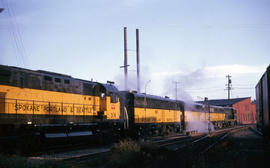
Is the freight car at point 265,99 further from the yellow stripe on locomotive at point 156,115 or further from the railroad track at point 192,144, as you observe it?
the yellow stripe on locomotive at point 156,115

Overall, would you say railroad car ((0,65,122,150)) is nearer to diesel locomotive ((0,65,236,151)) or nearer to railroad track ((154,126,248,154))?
diesel locomotive ((0,65,236,151))

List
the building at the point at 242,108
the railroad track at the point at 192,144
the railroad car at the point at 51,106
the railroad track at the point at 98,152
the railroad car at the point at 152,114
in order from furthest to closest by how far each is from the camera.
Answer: the building at the point at 242,108
the railroad car at the point at 152,114
the railroad track at the point at 192,144
the railroad car at the point at 51,106
the railroad track at the point at 98,152

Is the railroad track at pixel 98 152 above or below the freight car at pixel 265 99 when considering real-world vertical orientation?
below

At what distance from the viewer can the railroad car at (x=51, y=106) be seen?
1499 centimetres

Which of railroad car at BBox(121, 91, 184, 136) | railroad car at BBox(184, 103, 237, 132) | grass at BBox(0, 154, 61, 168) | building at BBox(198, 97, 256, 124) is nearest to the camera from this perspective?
grass at BBox(0, 154, 61, 168)

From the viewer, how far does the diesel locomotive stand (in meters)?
15.0

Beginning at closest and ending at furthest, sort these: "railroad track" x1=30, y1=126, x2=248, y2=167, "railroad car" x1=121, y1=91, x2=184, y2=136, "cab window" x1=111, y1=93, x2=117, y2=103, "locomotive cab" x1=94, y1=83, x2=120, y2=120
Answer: "railroad track" x1=30, y1=126, x2=248, y2=167, "locomotive cab" x1=94, y1=83, x2=120, y2=120, "cab window" x1=111, y1=93, x2=117, y2=103, "railroad car" x1=121, y1=91, x2=184, y2=136

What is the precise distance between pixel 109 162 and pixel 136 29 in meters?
35.6

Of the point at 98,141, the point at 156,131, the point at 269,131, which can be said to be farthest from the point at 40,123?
the point at 156,131

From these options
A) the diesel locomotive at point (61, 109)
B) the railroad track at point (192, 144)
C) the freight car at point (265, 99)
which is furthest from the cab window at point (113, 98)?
the freight car at point (265, 99)

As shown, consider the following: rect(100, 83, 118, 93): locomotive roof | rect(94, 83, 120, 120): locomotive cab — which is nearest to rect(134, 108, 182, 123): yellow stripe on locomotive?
rect(100, 83, 118, 93): locomotive roof

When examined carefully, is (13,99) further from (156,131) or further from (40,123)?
(156,131)

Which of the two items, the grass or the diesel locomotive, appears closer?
the grass

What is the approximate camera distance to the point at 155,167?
11.2m
